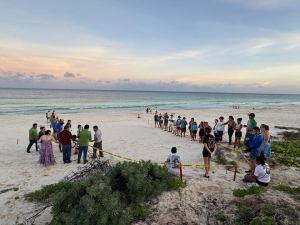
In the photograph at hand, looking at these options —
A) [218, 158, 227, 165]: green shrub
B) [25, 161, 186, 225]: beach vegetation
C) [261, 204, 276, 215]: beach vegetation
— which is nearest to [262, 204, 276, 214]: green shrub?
[261, 204, 276, 215]: beach vegetation

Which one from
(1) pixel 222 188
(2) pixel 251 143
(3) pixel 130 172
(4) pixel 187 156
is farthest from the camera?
(4) pixel 187 156

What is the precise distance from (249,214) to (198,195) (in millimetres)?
1272

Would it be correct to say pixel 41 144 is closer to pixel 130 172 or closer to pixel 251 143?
pixel 130 172

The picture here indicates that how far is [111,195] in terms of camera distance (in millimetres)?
3947

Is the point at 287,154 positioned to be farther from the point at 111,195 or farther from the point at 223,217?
the point at 111,195

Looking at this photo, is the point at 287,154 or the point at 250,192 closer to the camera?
the point at 250,192

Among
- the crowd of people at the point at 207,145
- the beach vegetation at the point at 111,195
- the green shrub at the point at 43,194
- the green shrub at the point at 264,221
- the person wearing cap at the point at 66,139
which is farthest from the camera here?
the person wearing cap at the point at 66,139

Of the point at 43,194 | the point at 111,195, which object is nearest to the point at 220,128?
the point at 111,195

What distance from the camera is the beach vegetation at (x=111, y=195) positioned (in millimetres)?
3783

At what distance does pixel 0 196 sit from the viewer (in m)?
5.61

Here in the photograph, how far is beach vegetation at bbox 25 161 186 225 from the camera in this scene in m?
3.78

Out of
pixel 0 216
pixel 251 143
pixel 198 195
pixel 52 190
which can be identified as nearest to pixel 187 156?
pixel 251 143

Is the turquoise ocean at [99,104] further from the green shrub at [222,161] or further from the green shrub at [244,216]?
the green shrub at [244,216]

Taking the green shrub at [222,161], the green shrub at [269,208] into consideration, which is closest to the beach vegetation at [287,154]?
the green shrub at [222,161]
